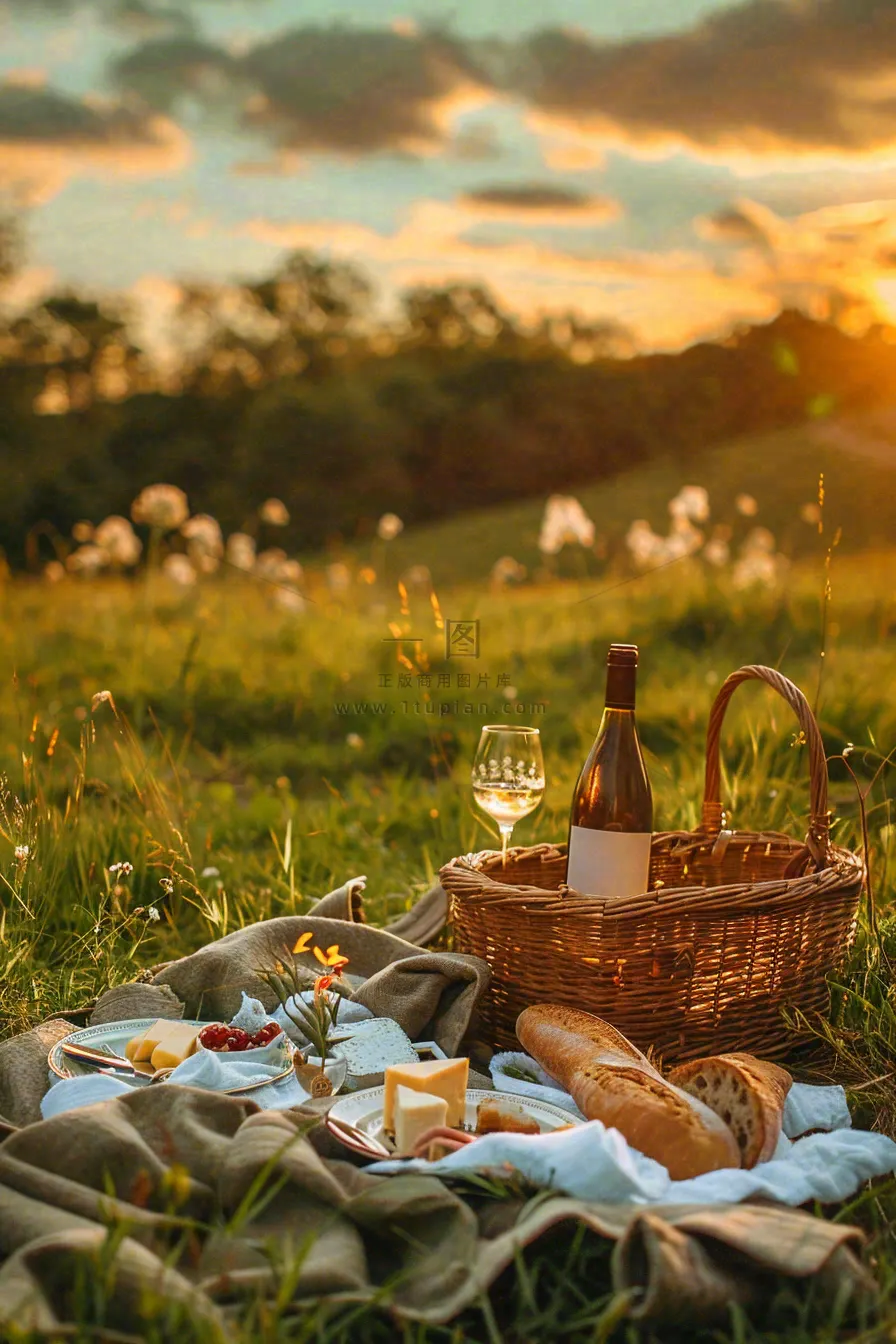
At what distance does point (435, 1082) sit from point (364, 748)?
3.96 m

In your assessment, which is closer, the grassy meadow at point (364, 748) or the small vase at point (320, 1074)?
the small vase at point (320, 1074)

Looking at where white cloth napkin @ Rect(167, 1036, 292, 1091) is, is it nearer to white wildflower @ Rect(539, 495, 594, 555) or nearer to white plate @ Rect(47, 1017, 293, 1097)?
white plate @ Rect(47, 1017, 293, 1097)

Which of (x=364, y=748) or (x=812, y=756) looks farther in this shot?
(x=364, y=748)

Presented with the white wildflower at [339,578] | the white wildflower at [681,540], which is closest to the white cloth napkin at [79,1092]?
the white wildflower at [681,540]

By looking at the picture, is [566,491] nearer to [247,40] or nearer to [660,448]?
[660,448]

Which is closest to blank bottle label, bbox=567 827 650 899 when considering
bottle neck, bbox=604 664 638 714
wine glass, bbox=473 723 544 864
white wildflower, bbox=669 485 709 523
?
wine glass, bbox=473 723 544 864

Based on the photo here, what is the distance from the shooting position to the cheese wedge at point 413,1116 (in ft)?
6.61

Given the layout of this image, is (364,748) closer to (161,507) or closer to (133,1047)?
(161,507)

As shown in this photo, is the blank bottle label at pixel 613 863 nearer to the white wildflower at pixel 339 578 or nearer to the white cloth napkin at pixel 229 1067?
the white cloth napkin at pixel 229 1067

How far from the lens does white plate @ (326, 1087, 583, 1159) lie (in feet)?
6.78

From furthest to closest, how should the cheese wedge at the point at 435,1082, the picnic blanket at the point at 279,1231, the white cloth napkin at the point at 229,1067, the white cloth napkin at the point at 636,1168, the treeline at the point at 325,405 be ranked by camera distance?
1. the treeline at the point at 325,405
2. the white cloth napkin at the point at 229,1067
3. the cheese wedge at the point at 435,1082
4. the white cloth napkin at the point at 636,1168
5. the picnic blanket at the point at 279,1231

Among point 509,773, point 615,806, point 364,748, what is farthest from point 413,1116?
point 364,748

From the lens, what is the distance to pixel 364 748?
6.02m

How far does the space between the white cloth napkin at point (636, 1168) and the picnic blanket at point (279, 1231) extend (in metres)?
0.04
